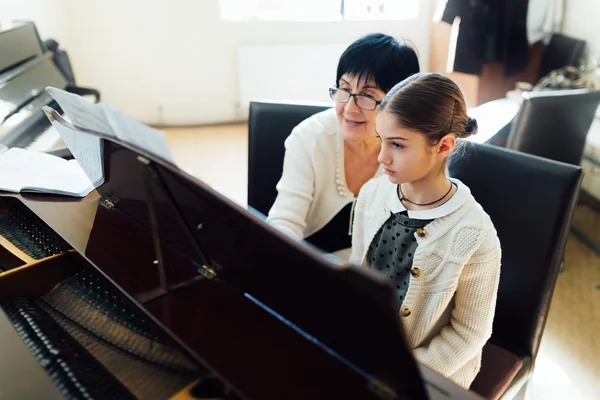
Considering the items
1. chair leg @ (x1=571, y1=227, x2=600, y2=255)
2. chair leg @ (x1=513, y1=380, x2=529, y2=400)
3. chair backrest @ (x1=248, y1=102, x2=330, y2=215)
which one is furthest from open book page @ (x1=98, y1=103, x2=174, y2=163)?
chair leg @ (x1=571, y1=227, x2=600, y2=255)

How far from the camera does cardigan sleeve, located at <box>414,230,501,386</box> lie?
0.95 metres

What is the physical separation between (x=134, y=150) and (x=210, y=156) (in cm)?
290

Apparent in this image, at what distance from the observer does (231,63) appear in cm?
401

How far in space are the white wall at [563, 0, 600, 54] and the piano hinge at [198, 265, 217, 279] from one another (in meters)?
2.80

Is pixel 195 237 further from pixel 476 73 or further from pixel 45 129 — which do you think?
pixel 476 73

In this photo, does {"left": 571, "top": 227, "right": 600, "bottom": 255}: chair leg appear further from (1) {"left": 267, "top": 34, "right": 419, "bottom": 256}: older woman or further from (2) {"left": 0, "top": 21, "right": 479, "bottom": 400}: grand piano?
(2) {"left": 0, "top": 21, "right": 479, "bottom": 400}: grand piano

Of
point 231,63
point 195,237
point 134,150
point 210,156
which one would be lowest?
point 210,156

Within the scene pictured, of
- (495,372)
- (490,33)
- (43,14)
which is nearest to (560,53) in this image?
(490,33)

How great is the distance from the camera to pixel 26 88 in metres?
2.27

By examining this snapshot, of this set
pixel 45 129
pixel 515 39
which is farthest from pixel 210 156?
pixel 515 39

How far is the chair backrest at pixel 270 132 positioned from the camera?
1.56m

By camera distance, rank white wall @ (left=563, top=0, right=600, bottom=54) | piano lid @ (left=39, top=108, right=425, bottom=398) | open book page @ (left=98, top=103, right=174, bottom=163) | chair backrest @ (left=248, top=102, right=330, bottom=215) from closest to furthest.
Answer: piano lid @ (left=39, top=108, right=425, bottom=398)
open book page @ (left=98, top=103, right=174, bottom=163)
chair backrest @ (left=248, top=102, right=330, bottom=215)
white wall @ (left=563, top=0, right=600, bottom=54)

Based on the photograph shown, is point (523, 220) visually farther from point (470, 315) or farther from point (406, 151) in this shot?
point (406, 151)

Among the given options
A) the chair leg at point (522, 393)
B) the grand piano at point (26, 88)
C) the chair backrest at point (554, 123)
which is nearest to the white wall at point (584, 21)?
the chair backrest at point (554, 123)
